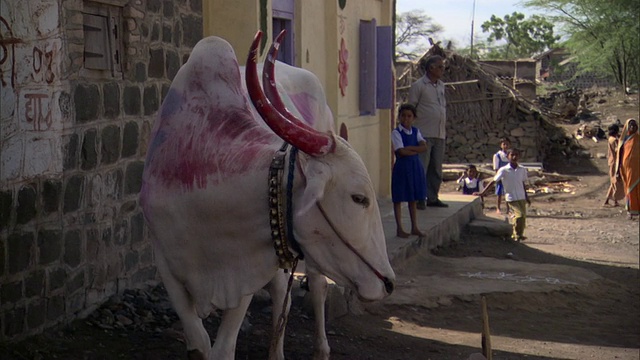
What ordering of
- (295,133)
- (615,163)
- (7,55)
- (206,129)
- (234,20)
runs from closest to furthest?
(295,133) < (206,129) < (7,55) < (234,20) < (615,163)

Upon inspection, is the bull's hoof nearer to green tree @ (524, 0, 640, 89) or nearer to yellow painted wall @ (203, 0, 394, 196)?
yellow painted wall @ (203, 0, 394, 196)

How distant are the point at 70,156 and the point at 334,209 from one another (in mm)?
2260

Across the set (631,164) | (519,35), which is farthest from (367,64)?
(519,35)

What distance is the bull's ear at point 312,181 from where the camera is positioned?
3.19 m

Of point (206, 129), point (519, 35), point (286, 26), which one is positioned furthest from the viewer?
point (519, 35)

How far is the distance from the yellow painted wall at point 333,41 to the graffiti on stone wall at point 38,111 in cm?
271

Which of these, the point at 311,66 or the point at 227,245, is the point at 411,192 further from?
the point at 227,245

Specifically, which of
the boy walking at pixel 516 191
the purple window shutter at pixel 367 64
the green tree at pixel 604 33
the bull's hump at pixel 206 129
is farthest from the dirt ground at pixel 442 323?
the green tree at pixel 604 33

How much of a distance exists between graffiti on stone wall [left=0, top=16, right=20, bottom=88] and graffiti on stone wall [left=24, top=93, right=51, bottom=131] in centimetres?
15

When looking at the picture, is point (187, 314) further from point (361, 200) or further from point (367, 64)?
point (367, 64)

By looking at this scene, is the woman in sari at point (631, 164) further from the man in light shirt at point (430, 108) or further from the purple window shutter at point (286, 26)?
the purple window shutter at point (286, 26)

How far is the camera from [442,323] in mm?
6727

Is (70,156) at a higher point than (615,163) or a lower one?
higher

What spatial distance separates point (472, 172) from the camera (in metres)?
15.1
